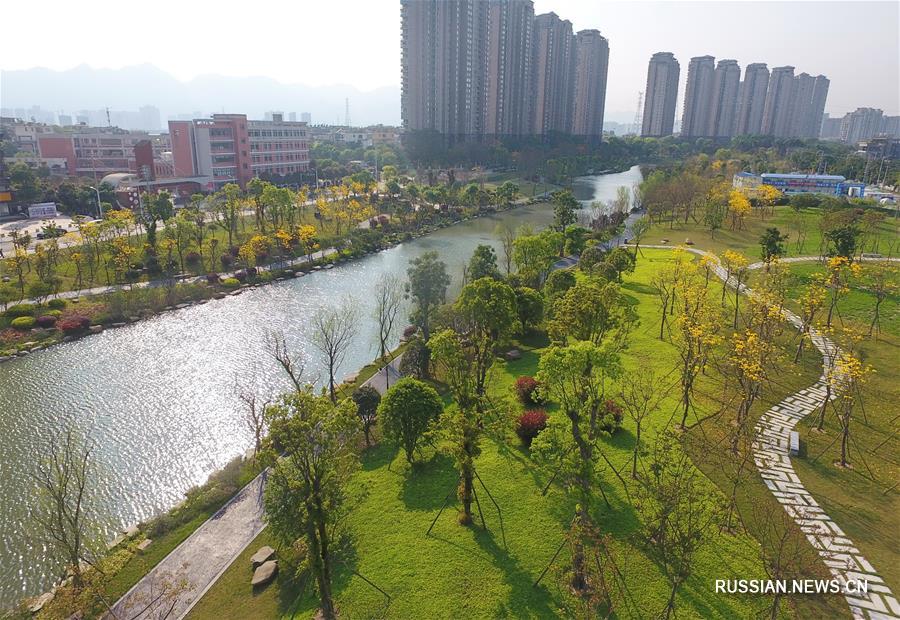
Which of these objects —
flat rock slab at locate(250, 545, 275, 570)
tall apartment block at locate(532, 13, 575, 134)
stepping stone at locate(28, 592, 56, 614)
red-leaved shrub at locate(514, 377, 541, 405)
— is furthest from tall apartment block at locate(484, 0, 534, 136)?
stepping stone at locate(28, 592, 56, 614)

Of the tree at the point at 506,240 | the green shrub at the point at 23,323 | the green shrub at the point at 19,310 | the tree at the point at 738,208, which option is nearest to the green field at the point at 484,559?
the green shrub at the point at 23,323

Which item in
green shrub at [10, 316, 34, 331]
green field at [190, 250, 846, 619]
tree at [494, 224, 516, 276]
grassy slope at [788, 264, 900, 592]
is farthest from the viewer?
tree at [494, 224, 516, 276]

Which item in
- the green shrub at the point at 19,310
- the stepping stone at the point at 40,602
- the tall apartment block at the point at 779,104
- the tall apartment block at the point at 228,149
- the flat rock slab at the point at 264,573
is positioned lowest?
the stepping stone at the point at 40,602

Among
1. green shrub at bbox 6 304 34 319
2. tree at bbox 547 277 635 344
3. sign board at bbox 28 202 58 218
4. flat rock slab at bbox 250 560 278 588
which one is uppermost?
tree at bbox 547 277 635 344

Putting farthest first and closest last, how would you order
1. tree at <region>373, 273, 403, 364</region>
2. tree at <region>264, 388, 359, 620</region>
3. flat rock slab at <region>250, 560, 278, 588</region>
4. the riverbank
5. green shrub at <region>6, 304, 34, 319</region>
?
green shrub at <region>6, 304, 34, 319</region> < the riverbank < tree at <region>373, 273, 403, 364</region> < flat rock slab at <region>250, 560, 278, 588</region> < tree at <region>264, 388, 359, 620</region>

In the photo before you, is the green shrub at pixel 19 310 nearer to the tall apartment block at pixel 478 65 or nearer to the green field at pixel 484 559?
the green field at pixel 484 559

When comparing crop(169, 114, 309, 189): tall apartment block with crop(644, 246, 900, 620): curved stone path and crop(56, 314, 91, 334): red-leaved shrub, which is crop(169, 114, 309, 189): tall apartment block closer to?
crop(56, 314, 91, 334): red-leaved shrub

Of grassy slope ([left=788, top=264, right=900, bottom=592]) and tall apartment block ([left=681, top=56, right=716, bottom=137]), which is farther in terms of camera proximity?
tall apartment block ([left=681, top=56, right=716, bottom=137])
